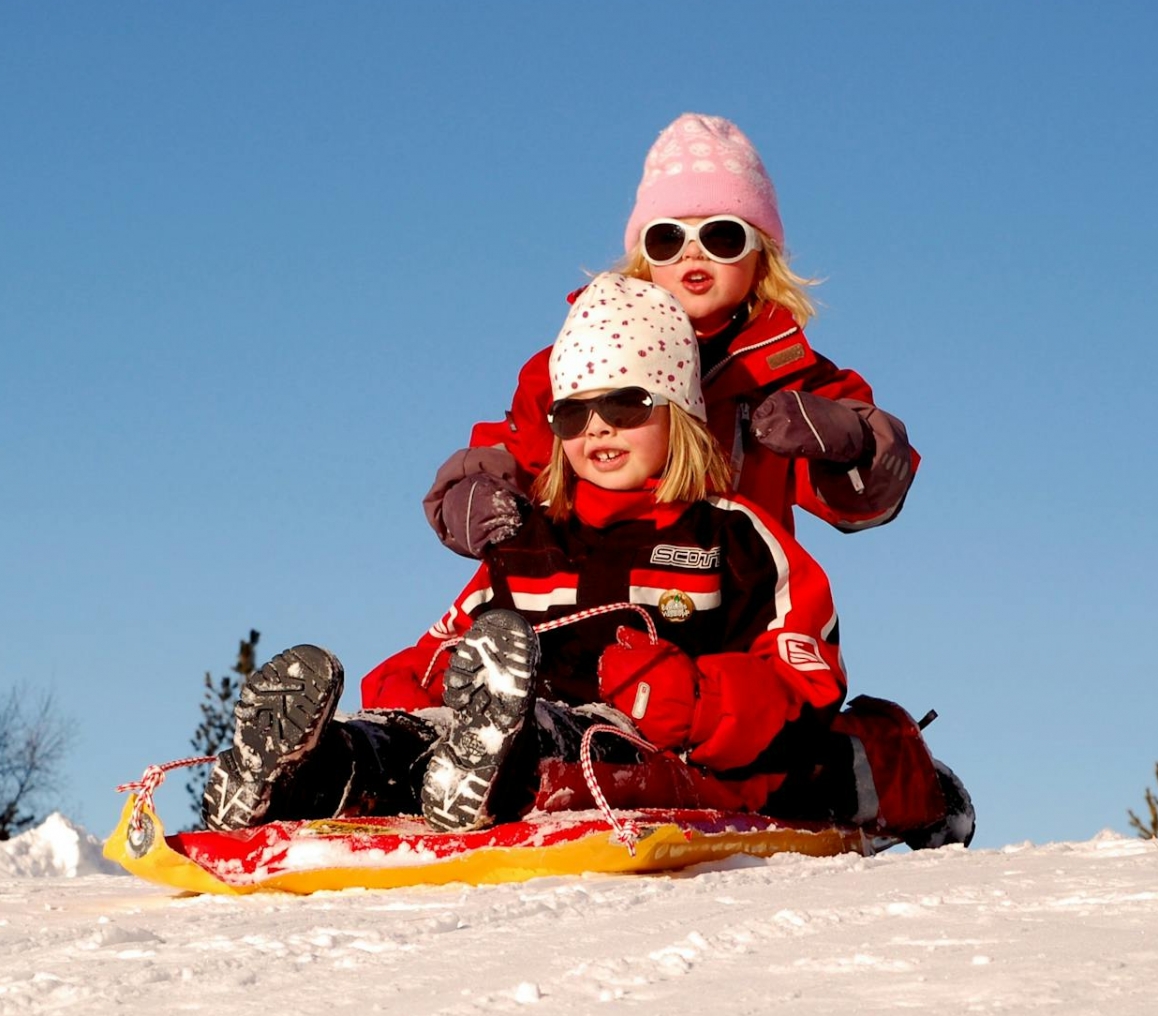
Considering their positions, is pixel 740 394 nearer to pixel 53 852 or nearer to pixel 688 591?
pixel 688 591

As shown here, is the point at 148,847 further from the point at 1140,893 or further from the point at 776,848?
the point at 1140,893

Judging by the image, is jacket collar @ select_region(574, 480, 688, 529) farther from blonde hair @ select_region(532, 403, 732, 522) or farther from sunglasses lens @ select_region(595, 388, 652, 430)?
sunglasses lens @ select_region(595, 388, 652, 430)

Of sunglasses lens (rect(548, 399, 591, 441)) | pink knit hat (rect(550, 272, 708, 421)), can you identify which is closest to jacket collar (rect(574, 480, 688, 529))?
sunglasses lens (rect(548, 399, 591, 441))

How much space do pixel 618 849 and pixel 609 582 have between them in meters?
0.86

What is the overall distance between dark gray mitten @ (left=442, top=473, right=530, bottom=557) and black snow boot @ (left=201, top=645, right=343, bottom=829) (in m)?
0.92

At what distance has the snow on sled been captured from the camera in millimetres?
3711

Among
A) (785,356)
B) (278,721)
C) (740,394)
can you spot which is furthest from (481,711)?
(785,356)

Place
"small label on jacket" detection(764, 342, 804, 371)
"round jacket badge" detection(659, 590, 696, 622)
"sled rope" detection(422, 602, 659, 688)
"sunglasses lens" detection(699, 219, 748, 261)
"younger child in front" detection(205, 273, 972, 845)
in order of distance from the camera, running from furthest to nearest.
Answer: "sunglasses lens" detection(699, 219, 748, 261), "small label on jacket" detection(764, 342, 804, 371), "round jacket badge" detection(659, 590, 696, 622), "sled rope" detection(422, 602, 659, 688), "younger child in front" detection(205, 273, 972, 845)

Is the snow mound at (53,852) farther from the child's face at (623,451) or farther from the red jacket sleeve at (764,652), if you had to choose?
the red jacket sleeve at (764,652)

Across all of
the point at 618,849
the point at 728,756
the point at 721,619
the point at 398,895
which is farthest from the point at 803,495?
the point at 398,895

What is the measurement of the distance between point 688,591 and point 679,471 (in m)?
0.32

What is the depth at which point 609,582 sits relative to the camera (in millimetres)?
4395

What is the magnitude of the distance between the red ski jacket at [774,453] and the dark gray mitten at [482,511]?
8.3 inches

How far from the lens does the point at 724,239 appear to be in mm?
5133
